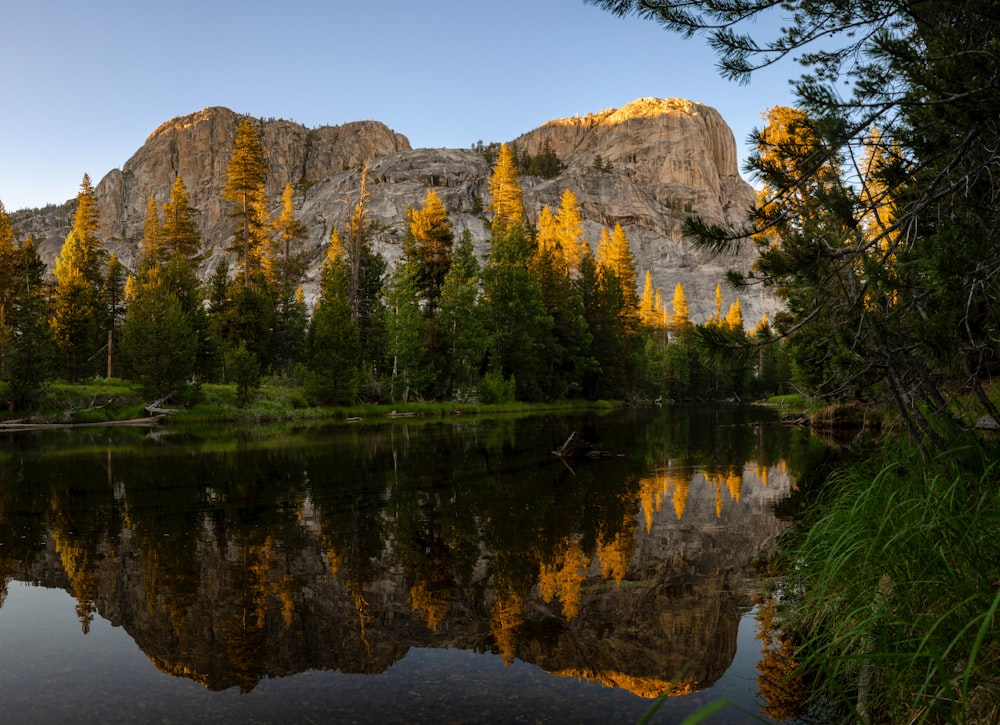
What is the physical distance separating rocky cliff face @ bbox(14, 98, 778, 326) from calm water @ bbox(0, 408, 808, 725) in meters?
100

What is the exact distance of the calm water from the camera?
5004 mm

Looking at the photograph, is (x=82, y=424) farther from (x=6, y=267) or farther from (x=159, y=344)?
(x=6, y=267)

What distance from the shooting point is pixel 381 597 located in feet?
23.5

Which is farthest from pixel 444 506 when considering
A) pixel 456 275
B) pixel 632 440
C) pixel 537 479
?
pixel 456 275

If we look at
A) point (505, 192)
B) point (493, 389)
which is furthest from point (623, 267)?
point (493, 389)

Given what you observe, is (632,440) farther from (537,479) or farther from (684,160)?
(684,160)

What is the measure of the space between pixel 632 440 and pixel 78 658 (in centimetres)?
2290

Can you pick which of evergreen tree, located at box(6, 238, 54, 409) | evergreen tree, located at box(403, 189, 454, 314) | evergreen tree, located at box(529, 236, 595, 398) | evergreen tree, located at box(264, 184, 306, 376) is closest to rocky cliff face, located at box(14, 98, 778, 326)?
evergreen tree, located at box(264, 184, 306, 376)

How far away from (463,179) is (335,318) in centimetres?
10074

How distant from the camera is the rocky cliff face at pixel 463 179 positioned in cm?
12788

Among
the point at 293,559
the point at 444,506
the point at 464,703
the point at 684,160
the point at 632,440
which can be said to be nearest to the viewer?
the point at 464,703

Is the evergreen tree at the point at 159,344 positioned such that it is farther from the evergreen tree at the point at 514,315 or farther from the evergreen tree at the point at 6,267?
the evergreen tree at the point at 514,315

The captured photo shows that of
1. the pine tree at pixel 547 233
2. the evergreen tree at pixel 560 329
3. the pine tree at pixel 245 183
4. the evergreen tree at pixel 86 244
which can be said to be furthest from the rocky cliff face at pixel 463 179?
the evergreen tree at pixel 560 329

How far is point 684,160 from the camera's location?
534 feet
